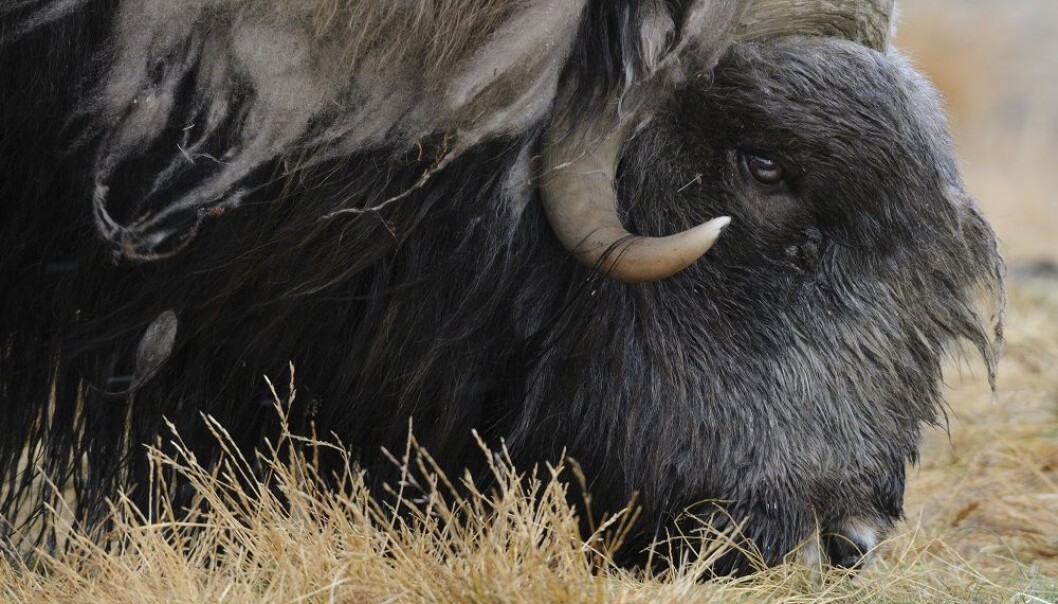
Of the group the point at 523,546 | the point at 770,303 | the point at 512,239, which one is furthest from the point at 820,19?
the point at 523,546

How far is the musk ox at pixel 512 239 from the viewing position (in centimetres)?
219

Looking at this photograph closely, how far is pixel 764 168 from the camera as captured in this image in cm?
236

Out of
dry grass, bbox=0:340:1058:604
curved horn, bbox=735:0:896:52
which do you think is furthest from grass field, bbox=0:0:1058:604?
curved horn, bbox=735:0:896:52

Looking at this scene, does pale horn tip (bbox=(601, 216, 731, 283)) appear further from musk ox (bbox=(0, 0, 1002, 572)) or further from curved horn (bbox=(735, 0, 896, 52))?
curved horn (bbox=(735, 0, 896, 52))

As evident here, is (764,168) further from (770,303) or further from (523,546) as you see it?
(523,546)

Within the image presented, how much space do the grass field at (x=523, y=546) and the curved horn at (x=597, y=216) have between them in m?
0.38

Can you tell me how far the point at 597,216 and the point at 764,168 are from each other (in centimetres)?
32

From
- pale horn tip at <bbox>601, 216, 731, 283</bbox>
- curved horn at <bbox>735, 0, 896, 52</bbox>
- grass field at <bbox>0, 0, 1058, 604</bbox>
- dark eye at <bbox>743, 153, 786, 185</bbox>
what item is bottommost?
grass field at <bbox>0, 0, 1058, 604</bbox>

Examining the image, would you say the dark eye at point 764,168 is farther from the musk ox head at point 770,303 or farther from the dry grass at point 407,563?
the dry grass at point 407,563

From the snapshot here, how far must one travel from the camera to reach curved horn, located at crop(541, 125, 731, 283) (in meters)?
2.22

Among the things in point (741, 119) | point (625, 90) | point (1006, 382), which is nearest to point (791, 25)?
point (741, 119)

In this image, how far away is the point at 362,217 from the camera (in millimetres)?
2260

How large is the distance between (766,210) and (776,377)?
0.29 m

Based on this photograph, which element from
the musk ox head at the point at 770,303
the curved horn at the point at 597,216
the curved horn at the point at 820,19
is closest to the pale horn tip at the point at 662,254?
the curved horn at the point at 597,216
